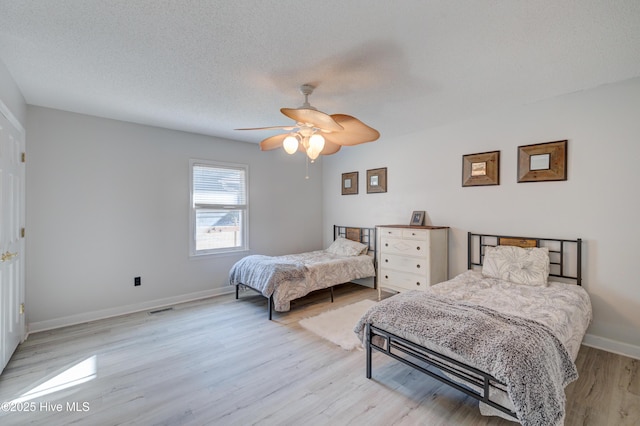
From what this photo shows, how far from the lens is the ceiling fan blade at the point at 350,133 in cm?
237

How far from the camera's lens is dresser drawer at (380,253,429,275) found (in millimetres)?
3697

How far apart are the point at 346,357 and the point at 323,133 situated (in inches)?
83.1

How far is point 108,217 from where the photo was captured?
3611mm

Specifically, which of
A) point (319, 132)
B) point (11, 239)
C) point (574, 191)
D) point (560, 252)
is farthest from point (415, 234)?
point (11, 239)

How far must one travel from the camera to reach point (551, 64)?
233cm

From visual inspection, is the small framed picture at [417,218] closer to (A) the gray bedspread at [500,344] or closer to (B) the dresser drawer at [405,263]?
(B) the dresser drawer at [405,263]

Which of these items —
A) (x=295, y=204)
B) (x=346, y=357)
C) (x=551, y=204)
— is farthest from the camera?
(x=295, y=204)

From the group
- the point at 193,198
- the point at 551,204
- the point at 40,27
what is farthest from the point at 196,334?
the point at 551,204

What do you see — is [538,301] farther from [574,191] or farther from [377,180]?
[377,180]

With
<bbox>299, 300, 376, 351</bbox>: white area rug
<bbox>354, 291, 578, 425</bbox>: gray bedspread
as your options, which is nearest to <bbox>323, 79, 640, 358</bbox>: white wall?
<bbox>299, 300, 376, 351</bbox>: white area rug

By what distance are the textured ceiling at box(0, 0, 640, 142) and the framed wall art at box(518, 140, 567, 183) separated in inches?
20.9

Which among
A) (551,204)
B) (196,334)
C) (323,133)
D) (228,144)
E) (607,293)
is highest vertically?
(228,144)

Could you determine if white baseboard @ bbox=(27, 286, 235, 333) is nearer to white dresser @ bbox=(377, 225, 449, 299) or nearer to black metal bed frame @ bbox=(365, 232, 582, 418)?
white dresser @ bbox=(377, 225, 449, 299)

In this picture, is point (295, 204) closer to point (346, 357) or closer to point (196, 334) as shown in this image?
point (196, 334)
